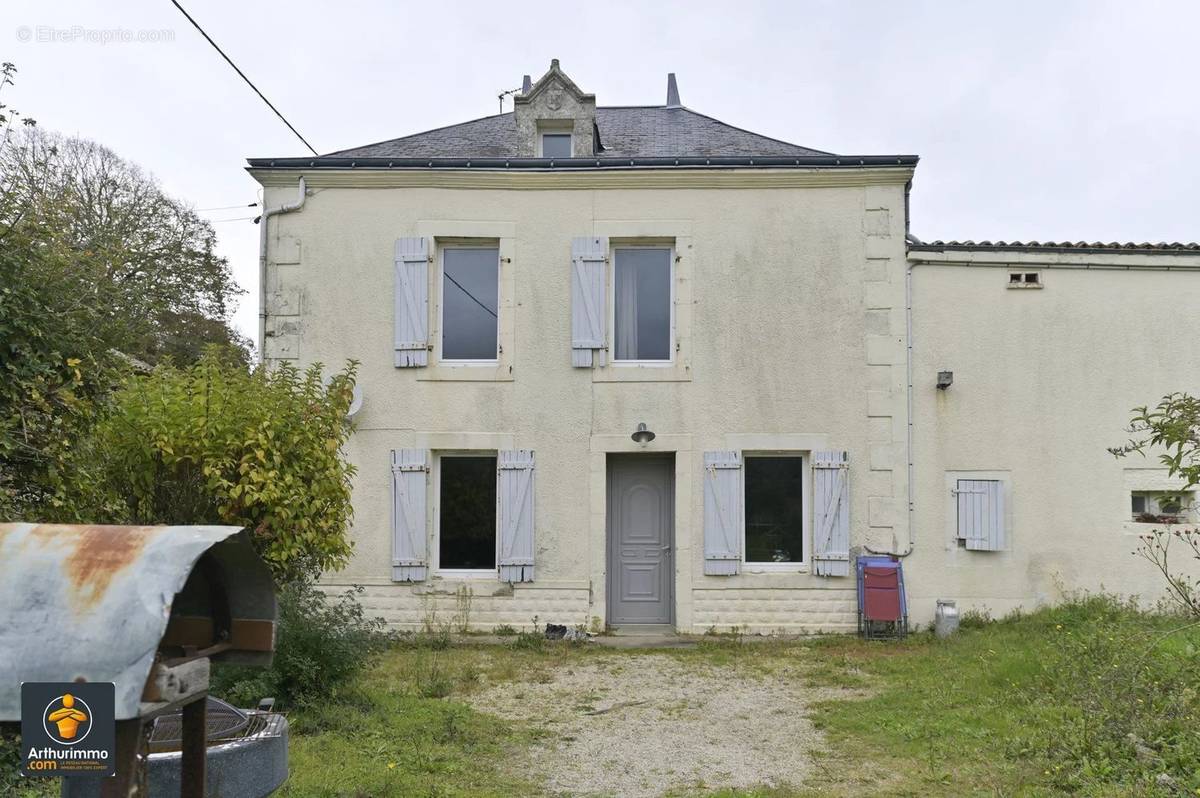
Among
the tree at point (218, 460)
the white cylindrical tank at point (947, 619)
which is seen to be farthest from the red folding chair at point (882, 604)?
the tree at point (218, 460)

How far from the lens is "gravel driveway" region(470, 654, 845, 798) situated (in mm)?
4852

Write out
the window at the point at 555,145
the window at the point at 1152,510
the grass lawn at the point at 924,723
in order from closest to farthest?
1. the grass lawn at the point at 924,723
2. the window at the point at 1152,510
3. the window at the point at 555,145

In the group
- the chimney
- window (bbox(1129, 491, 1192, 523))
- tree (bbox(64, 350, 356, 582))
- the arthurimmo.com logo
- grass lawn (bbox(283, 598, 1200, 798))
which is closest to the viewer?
the arthurimmo.com logo

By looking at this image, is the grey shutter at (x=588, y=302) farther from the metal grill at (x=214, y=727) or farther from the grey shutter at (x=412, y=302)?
the metal grill at (x=214, y=727)

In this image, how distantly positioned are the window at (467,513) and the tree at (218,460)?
3669mm

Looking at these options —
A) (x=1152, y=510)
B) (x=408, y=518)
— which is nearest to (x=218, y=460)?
(x=408, y=518)

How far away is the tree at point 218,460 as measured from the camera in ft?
16.6

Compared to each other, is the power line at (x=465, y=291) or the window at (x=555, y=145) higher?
the window at (x=555, y=145)

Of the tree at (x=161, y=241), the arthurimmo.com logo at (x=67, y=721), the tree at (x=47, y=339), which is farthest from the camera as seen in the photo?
the tree at (x=161, y=241)

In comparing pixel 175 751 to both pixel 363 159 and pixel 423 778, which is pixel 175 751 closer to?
pixel 423 778

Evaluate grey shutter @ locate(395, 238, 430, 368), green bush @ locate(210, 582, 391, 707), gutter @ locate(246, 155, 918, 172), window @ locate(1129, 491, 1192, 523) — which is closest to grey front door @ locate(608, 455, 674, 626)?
grey shutter @ locate(395, 238, 430, 368)

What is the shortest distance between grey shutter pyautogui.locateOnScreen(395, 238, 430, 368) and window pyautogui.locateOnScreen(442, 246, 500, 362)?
311 mm

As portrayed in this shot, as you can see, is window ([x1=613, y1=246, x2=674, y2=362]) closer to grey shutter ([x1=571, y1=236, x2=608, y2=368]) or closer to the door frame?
grey shutter ([x1=571, y1=236, x2=608, y2=368])

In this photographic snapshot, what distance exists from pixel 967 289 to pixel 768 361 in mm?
2256
